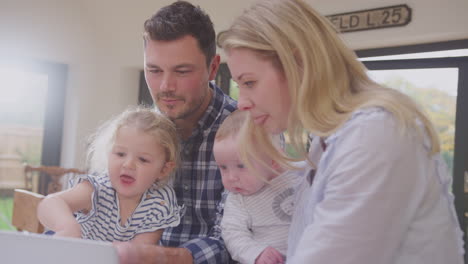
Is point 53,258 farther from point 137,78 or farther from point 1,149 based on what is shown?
point 137,78

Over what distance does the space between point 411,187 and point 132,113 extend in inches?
36.4

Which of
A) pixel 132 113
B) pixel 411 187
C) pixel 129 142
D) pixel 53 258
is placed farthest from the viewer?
pixel 132 113

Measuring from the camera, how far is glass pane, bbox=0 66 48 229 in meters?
4.41

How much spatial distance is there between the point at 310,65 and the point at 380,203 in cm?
28

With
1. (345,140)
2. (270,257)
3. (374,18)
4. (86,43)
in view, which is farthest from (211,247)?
(86,43)

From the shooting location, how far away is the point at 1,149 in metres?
4.45

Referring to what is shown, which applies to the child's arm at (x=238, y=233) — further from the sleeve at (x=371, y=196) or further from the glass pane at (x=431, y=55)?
the glass pane at (x=431, y=55)

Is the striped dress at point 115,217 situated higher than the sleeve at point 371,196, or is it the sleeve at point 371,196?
the sleeve at point 371,196

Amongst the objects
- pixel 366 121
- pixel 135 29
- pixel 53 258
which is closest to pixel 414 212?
pixel 366 121

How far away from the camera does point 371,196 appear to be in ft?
2.37

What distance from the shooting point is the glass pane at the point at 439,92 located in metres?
3.11

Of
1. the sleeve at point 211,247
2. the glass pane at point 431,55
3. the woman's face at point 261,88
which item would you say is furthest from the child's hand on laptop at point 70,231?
the glass pane at point 431,55

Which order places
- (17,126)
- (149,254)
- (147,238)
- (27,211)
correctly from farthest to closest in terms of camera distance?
(17,126)
(27,211)
(147,238)
(149,254)

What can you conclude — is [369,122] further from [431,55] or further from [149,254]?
[431,55]
